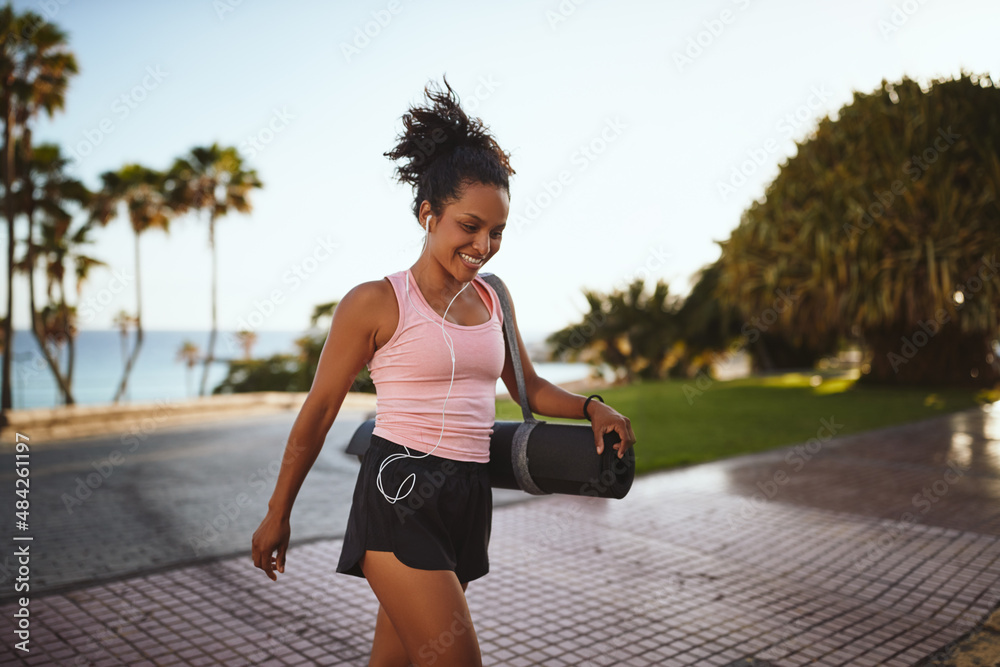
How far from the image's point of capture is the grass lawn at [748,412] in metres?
9.81

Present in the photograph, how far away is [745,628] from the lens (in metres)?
3.72

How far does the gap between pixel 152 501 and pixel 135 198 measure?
2213 cm

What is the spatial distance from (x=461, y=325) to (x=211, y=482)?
21.9ft

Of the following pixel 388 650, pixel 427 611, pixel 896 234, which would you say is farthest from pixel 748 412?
pixel 427 611

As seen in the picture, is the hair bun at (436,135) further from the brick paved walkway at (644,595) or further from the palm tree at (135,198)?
the palm tree at (135,198)

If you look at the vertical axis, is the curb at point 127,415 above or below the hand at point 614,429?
below

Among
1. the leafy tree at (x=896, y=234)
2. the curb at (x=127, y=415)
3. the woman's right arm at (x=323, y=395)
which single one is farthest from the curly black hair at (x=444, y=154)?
the leafy tree at (x=896, y=234)

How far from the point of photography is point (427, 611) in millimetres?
1828

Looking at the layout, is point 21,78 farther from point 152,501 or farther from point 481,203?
point 481,203

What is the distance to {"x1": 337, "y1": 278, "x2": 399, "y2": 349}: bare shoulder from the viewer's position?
6.35ft

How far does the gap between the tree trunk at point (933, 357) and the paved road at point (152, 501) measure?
14237 millimetres

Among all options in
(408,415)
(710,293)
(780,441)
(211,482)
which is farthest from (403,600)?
(710,293)

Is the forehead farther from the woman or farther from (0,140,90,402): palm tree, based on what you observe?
(0,140,90,402): palm tree

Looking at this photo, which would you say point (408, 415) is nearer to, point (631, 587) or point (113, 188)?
point (631, 587)
